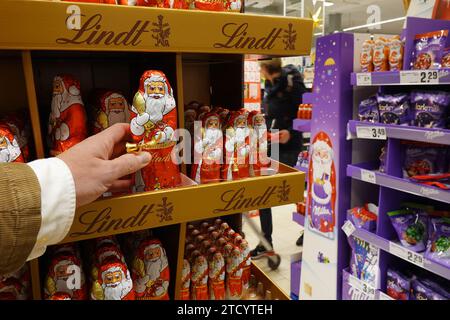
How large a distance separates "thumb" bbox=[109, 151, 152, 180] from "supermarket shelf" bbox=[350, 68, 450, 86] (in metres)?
1.41

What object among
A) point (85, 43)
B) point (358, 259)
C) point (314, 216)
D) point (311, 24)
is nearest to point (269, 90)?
point (314, 216)

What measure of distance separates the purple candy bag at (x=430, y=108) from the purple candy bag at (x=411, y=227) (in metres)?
0.50

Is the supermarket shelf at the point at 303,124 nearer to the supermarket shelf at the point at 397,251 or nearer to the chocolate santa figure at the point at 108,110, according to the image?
the supermarket shelf at the point at 397,251

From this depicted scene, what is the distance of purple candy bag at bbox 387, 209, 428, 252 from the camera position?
200cm

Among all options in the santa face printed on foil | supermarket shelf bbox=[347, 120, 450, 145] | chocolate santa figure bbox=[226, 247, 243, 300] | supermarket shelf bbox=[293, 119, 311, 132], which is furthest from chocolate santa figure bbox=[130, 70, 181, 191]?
supermarket shelf bbox=[293, 119, 311, 132]

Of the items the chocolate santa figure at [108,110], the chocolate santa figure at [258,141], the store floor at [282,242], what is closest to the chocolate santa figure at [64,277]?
the chocolate santa figure at [108,110]

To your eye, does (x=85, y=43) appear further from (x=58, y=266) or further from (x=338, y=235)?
(x=338, y=235)

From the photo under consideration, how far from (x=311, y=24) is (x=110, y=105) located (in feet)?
2.16

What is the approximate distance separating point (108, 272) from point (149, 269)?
149 mm

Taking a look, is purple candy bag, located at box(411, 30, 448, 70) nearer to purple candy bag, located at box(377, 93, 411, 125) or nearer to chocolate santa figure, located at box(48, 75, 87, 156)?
purple candy bag, located at box(377, 93, 411, 125)

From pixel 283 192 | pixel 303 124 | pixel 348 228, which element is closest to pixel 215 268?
pixel 283 192

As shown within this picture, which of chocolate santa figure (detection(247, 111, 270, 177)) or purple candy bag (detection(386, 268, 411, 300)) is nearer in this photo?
chocolate santa figure (detection(247, 111, 270, 177))

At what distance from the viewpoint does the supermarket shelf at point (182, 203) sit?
97 centimetres

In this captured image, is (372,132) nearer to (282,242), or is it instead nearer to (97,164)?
(97,164)
